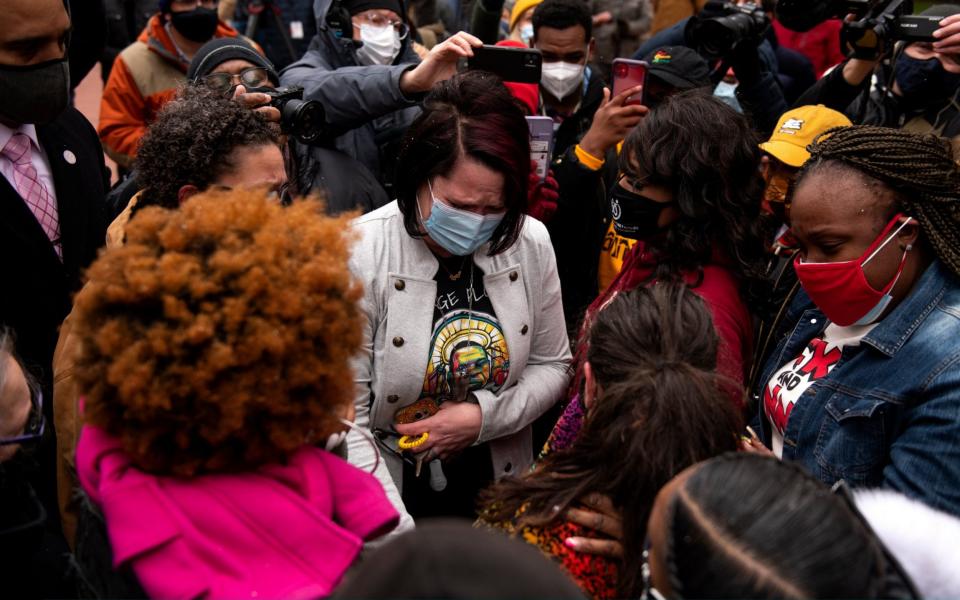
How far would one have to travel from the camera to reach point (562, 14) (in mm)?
4211

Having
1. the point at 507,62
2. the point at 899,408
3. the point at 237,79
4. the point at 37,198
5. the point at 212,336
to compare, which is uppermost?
the point at 212,336

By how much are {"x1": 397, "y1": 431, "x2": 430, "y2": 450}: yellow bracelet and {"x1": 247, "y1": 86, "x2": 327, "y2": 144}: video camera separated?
127cm

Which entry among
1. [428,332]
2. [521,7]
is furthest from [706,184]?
[521,7]

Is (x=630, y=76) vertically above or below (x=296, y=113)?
below

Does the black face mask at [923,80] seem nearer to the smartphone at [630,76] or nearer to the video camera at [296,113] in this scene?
the smartphone at [630,76]

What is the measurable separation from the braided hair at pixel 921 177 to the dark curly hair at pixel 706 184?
1.42ft

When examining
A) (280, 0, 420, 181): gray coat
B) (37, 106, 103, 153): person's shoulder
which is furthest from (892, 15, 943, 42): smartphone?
(37, 106, 103, 153): person's shoulder

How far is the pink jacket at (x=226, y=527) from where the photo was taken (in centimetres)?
130

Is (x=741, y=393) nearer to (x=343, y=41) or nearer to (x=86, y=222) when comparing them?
(x=86, y=222)

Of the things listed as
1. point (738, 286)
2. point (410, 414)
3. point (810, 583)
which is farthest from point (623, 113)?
point (810, 583)

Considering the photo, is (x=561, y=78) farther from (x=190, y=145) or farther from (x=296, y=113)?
(x=190, y=145)

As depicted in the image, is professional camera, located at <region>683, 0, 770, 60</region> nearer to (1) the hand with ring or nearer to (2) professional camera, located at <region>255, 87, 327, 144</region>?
(2) professional camera, located at <region>255, 87, 327, 144</region>

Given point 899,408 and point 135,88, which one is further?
point 135,88

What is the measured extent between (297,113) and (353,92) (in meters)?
0.48
